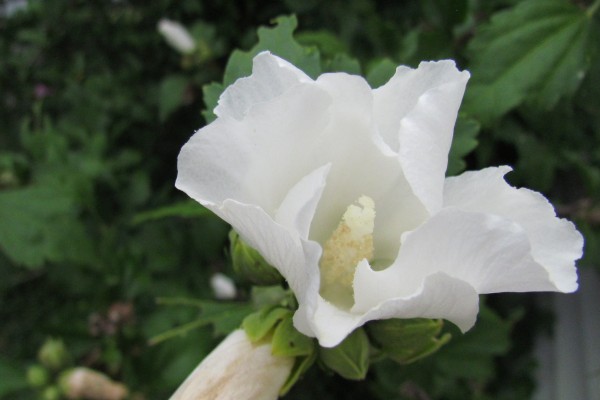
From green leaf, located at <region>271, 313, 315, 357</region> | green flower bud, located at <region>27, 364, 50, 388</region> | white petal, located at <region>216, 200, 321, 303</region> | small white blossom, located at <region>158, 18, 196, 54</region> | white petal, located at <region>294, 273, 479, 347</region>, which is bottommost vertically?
green flower bud, located at <region>27, 364, 50, 388</region>

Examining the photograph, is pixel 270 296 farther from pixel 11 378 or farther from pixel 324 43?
pixel 11 378

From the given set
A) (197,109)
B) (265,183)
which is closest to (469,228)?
(265,183)

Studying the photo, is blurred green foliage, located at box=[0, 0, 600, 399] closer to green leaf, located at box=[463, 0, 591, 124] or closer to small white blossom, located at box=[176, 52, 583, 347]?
green leaf, located at box=[463, 0, 591, 124]

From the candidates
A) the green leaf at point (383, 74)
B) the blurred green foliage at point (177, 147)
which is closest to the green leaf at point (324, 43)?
the blurred green foliage at point (177, 147)

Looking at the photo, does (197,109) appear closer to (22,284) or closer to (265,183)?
(22,284)

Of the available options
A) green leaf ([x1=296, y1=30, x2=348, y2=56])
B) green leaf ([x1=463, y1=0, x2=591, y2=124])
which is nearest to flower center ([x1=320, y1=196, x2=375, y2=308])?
green leaf ([x1=463, y1=0, x2=591, y2=124])

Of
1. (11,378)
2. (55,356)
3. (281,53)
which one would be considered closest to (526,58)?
(281,53)
